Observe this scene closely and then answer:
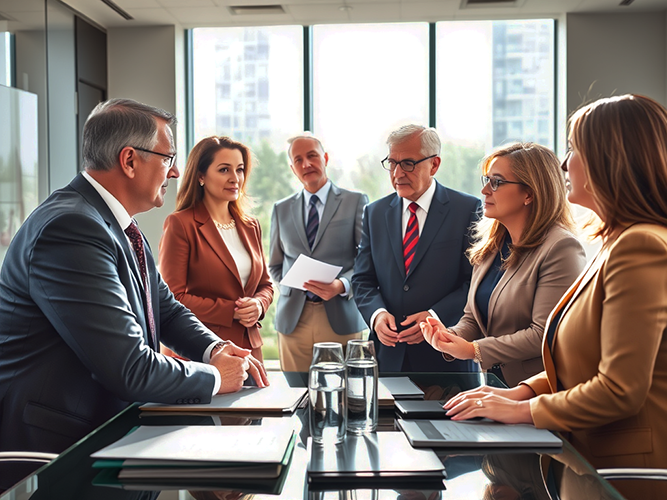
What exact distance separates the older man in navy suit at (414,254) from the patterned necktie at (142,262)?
3.92 ft

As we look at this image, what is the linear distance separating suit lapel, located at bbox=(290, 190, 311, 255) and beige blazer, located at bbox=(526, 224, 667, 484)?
2433mm

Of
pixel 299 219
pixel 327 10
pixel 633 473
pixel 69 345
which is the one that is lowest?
pixel 633 473

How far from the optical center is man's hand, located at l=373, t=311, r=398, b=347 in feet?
9.11

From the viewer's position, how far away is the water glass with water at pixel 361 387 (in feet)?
4.47

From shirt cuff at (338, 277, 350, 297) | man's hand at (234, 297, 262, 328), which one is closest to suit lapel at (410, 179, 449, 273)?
shirt cuff at (338, 277, 350, 297)

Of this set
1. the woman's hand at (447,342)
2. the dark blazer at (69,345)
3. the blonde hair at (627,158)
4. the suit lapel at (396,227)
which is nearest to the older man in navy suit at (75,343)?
the dark blazer at (69,345)

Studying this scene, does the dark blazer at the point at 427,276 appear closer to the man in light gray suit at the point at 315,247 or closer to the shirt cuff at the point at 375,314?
the shirt cuff at the point at 375,314

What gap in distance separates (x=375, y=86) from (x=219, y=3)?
5.65 feet

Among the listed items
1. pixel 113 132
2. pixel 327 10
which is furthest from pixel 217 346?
pixel 327 10

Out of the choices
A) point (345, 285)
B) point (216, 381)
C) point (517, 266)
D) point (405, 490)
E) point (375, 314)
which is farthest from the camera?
point (345, 285)

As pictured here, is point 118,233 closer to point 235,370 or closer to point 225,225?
point 235,370

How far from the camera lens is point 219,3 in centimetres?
545

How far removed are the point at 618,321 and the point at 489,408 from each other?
37 centimetres

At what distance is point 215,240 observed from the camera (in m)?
3.14
